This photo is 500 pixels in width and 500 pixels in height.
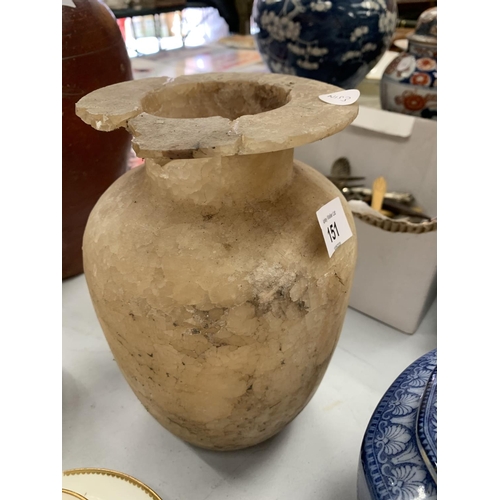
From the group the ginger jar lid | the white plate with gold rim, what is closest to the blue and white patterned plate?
→ the white plate with gold rim

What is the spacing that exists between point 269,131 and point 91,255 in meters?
0.35

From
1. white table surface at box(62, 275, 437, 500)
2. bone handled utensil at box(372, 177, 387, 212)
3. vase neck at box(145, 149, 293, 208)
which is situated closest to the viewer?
vase neck at box(145, 149, 293, 208)

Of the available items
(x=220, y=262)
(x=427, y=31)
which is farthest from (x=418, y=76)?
(x=220, y=262)

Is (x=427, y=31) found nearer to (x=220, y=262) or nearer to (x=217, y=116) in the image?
(x=217, y=116)

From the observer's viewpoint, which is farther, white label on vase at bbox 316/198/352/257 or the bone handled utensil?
the bone handled utensil

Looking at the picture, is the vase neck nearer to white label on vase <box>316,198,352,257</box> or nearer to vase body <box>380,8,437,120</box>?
white label on vase <box>316,198,352,257</box>

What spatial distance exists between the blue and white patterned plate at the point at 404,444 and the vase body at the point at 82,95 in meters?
0.93

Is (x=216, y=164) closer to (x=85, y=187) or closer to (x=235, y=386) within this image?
(x=235, y=386)

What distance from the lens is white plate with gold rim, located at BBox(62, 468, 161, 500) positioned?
77cm

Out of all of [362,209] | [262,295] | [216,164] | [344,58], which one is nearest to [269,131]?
[216,164]

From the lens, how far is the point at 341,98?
74 centimetres

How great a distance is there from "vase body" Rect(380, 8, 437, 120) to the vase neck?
0.86 m

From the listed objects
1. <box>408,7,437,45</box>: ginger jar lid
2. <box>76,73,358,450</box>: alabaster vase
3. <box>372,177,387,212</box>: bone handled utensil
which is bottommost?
<box>372,177,387,212</box>: bone handled utensil

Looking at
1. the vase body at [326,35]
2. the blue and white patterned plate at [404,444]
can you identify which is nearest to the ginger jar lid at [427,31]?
the vase body at [326,35]
